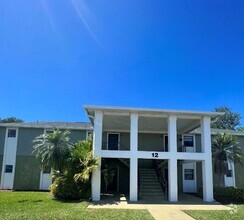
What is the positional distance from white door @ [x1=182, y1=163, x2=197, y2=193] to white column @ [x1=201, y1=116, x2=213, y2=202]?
22.0ft

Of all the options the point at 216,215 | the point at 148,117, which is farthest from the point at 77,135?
the point at 216,215

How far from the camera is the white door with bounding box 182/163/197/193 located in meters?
23.8

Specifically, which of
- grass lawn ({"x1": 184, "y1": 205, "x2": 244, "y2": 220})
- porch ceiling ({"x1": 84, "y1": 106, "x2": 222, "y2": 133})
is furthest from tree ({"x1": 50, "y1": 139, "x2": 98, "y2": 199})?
grass lawn ({"x1": 184, "y1": 205, "x2": 244, "y2": 220})

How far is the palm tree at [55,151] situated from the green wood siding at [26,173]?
3055mm

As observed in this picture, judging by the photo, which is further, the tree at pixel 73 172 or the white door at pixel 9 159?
the white door at pixel 9 159

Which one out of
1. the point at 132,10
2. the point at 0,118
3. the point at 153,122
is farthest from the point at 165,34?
the point at 0,118

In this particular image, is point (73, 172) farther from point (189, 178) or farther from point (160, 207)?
point (189, 178)

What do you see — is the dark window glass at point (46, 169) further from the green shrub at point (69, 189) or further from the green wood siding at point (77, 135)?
the green shrub at point (69, 189)

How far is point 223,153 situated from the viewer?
848 inches

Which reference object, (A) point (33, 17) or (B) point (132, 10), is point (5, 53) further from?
(B) point (132, 10)

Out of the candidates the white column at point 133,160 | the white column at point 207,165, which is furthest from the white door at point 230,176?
the white column at point 133,160

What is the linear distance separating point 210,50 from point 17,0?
11675mm

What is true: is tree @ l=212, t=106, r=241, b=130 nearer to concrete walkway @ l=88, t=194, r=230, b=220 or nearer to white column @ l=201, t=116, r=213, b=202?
white column @ l=201, t=116, r=213, b=202

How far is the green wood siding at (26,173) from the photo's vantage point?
23219 millimetres
